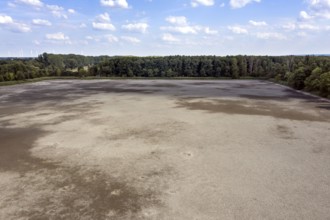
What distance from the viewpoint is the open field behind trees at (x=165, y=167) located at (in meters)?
7.91

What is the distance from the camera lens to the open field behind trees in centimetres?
791

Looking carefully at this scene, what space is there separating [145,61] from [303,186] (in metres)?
69.1

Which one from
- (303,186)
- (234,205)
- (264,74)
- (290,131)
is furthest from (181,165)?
(264,74)

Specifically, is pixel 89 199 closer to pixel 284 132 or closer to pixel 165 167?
pixel 165 167

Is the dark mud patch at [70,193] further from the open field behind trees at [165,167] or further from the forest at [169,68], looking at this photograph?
the forest at [169,68]

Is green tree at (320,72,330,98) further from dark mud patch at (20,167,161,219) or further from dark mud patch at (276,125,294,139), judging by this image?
dark mud patch at (20,167,161,219)

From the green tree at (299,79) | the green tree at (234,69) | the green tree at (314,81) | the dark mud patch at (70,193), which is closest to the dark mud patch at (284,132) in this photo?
the dark mud patch at (70,193)

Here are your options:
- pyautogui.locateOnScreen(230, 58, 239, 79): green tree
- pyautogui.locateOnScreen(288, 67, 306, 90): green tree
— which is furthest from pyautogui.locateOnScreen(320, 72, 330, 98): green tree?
pyautogui.locateOnScreen(230, 58, 239, 79): green tree

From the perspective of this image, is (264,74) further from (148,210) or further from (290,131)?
(148,210)

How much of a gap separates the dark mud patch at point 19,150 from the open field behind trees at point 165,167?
0.14 feet

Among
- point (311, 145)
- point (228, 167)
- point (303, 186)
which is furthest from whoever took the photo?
point (311, 145)

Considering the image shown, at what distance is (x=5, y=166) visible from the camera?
36.3 ft

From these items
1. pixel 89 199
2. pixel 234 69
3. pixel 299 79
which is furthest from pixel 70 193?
pixel 234 69

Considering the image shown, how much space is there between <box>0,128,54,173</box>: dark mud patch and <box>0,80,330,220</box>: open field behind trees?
0.04 metres
